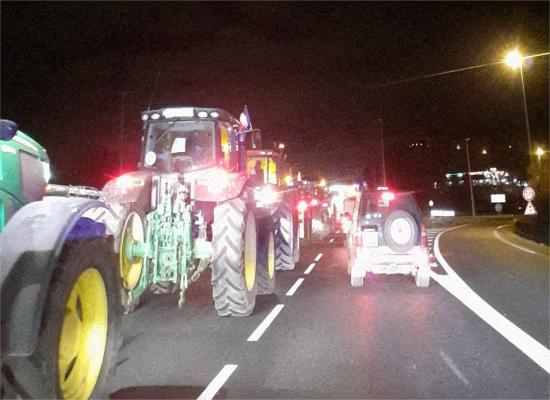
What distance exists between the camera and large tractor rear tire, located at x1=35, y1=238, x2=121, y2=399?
11.2 feet

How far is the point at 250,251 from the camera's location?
371 inches

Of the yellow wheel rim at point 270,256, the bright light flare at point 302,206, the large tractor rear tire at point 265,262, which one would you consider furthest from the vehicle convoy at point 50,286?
the bright light flare at point 302,206

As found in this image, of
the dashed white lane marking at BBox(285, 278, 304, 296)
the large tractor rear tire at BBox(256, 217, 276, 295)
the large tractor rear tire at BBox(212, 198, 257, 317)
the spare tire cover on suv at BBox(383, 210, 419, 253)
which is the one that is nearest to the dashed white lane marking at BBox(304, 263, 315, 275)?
the dashed white lane marking at BBox(285, 278, 304, 296)

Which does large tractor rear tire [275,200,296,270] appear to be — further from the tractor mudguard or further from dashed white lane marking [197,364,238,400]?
dashed white lane marking [197,364,238,400]

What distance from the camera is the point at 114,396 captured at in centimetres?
515

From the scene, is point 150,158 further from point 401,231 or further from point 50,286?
point 50,286

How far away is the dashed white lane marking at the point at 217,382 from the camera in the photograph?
203 inches

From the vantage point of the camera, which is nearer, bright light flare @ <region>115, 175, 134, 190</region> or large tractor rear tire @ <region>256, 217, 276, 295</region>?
bright light flare @ <region>115, 175, 134, 190</region>

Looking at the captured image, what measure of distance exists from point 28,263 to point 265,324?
521 cm

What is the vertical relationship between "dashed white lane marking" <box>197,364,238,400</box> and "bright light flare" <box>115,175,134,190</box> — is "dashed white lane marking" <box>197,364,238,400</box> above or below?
below

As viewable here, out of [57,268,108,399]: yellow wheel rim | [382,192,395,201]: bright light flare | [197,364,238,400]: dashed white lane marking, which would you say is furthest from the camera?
[382,192,395,201]: bright light flare

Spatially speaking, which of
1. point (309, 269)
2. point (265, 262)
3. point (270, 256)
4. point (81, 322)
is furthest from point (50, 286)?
point (309, 269)

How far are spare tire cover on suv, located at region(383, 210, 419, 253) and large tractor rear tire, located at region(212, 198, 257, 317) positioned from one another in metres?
3.97

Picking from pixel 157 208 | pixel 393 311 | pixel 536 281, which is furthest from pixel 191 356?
pixel 536 281
